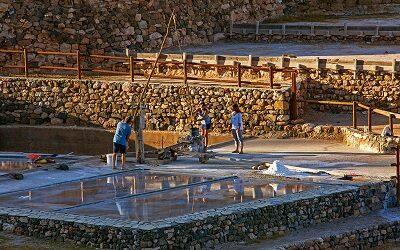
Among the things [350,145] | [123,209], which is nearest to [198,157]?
[350,145]

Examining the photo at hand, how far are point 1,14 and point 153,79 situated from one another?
642 centimetres

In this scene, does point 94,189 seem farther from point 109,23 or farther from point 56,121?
point 109,23

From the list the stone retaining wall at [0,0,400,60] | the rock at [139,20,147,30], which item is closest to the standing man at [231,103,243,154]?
the stone retaining wall at [0,0,400,60]

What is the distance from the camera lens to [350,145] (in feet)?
136

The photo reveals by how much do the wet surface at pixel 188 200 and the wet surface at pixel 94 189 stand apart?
0.59 meters

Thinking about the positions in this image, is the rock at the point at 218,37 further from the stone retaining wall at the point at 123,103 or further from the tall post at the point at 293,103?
the tall post at the point at 293,103

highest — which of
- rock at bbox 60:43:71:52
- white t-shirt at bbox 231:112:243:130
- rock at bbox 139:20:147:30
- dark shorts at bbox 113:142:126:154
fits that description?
rock at bbox 139:20:147:30

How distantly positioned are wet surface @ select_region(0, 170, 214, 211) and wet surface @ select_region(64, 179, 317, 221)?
0.59m

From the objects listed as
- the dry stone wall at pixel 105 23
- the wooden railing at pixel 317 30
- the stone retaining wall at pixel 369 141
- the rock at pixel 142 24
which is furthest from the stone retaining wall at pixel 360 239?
the rock at pixel 142 24

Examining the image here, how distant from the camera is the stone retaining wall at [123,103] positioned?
146 ft

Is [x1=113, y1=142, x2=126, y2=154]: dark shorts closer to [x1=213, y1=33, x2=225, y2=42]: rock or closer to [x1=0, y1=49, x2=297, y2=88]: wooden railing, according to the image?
[x1=0, y1=49, x2=297, y2=88]: wooden railing

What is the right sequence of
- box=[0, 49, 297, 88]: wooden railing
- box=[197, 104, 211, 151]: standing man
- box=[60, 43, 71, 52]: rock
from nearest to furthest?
box=[197, 104, 211, 151]: standing man
box=[0, 49, 297, 88]: wooden railing
box=[60, 43, 71, 52]: rock

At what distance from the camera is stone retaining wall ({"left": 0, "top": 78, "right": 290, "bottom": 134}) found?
4450 centimetres

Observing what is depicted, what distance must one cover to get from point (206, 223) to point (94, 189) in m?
4.63
